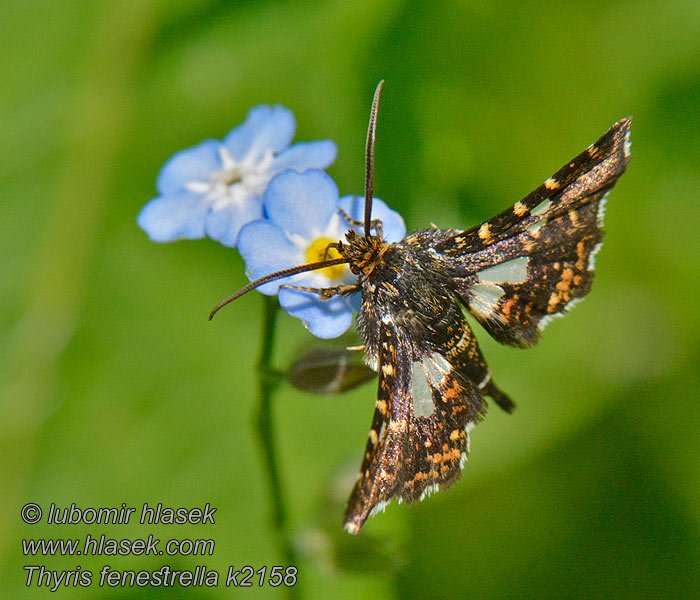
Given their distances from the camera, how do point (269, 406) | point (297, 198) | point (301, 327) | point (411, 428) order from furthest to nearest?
point (301, 327), point (269, 406), point (297, 198), point (411, 428)

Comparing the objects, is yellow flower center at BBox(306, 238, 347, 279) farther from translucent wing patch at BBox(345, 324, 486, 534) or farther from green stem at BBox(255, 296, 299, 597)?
translucent wing patch at BBox(345, 324, 486, 534)

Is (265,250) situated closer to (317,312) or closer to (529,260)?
(317,312)

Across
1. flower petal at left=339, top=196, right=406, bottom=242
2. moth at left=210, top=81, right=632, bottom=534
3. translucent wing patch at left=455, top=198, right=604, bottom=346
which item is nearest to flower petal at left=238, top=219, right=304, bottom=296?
moth at left=210, top=81, right=632, bottom=534

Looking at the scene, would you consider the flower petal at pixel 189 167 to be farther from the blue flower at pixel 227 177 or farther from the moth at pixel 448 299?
the moth at pixel 448 299

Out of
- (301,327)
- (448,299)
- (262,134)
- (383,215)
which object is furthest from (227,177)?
(301,327)

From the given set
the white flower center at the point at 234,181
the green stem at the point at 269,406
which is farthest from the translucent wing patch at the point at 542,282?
the white flower center at the point at 234,181

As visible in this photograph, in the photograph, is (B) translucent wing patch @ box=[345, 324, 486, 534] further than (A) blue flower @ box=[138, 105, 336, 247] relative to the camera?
No
